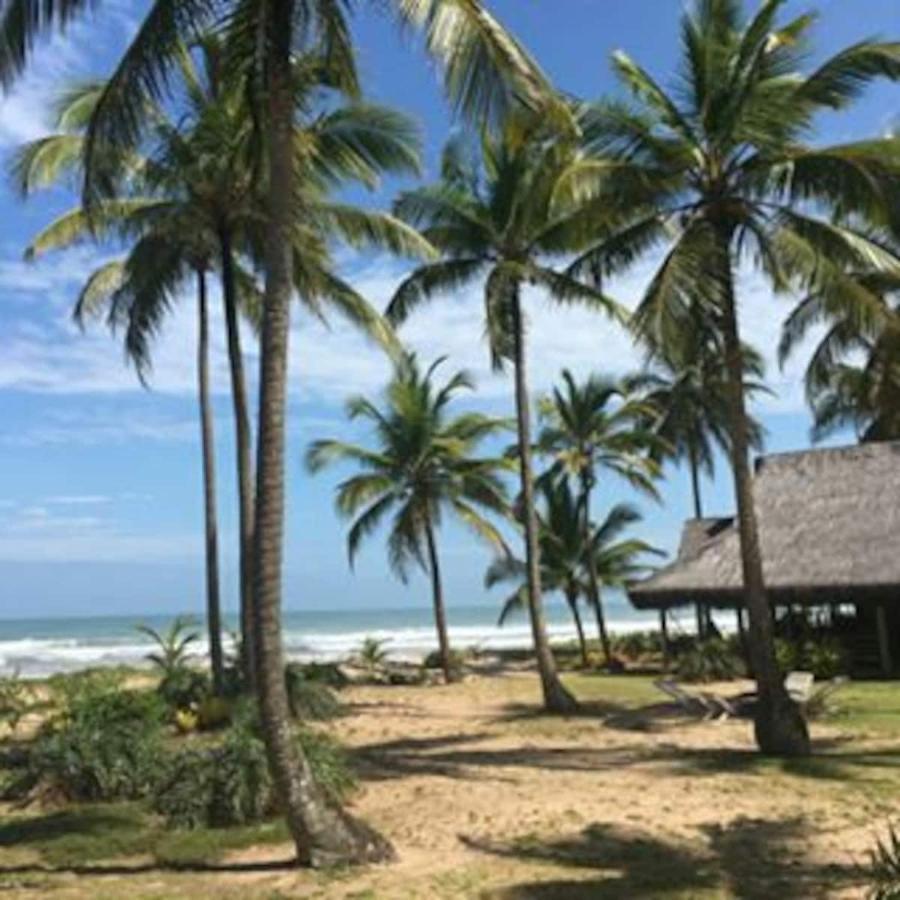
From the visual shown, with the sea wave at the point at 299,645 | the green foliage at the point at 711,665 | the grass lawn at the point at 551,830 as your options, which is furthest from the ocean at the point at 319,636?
the grass lawn at the point at 551,830

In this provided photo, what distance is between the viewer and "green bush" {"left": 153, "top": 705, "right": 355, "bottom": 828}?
10211mm

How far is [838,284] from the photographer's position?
1277cm

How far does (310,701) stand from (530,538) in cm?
415

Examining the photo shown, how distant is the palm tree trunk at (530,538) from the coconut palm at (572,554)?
11.6 metres

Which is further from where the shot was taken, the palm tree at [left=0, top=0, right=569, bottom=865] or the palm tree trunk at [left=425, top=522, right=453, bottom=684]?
the palm tree trunk at [left=425, top=522, right=453, bottom=684]

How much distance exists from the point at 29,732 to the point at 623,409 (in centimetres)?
1673

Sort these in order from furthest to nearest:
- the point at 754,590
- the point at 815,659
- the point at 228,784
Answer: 1. the point at 815,659
2. the point at 754,590
3. the point at 228,784

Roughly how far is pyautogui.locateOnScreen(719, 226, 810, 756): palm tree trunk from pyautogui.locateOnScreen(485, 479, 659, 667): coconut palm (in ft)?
56.0

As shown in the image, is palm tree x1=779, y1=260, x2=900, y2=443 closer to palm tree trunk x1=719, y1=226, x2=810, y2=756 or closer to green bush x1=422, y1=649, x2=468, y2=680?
palm tree trunk x1=719, y1=226, x2=810, y2=756

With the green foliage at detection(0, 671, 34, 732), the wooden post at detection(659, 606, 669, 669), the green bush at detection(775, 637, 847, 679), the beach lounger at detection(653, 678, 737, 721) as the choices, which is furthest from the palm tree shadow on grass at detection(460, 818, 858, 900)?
the wooden post at detection(659, 606, 669, 669)

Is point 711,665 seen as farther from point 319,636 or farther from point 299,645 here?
point 319,636

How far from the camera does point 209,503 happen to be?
18.4 m

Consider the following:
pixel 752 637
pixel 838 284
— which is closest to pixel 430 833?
pixel 752 637

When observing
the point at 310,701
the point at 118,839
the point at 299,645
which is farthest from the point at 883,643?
the point at 299,645
